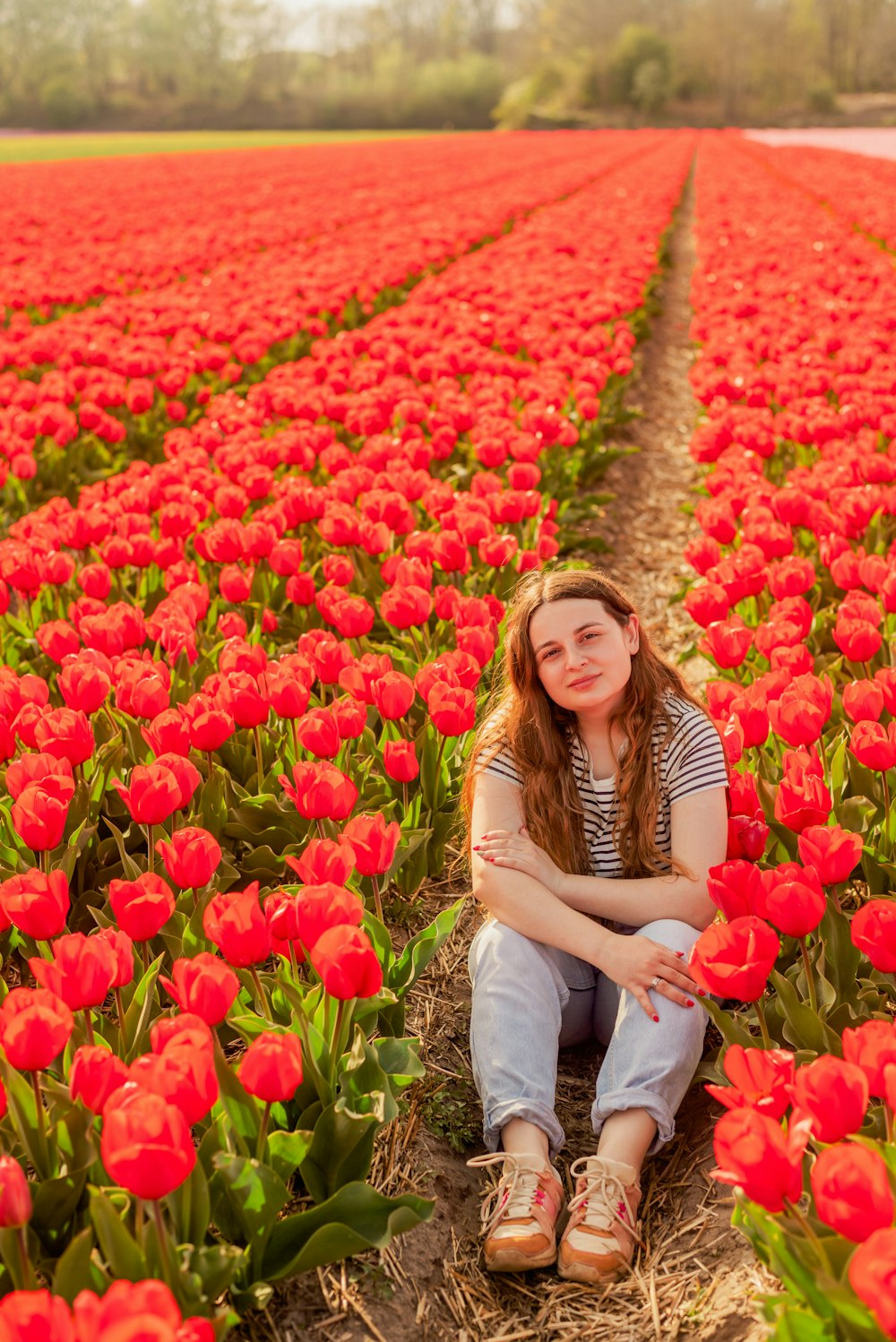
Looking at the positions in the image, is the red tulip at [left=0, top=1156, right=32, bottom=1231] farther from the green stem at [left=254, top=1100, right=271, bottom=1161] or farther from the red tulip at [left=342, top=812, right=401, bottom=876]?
the red tulip at [left=342, top=812, right=401, bottom=876]

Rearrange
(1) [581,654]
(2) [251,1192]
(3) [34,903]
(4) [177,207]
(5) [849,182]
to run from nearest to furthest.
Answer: (2) [251,1192] < (3) [34,903] < (1) [581,654] < (4) [177,207] < (5) [849,182]

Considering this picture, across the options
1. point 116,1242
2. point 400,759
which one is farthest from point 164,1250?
point 400,759

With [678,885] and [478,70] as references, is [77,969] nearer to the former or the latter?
[678,885]

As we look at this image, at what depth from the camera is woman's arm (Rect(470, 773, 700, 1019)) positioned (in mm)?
2422

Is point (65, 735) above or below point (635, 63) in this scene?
below

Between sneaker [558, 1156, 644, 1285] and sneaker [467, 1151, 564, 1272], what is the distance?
4cm

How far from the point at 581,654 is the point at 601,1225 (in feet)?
3.89

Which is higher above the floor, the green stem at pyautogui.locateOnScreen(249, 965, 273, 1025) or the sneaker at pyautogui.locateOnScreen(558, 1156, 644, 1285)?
the green stem at pyautogui.locateOnScreen(249, 965, 273, 1025)

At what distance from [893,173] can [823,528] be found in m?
21.7

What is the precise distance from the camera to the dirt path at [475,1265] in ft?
6.61

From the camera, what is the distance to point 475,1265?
2.23 metres

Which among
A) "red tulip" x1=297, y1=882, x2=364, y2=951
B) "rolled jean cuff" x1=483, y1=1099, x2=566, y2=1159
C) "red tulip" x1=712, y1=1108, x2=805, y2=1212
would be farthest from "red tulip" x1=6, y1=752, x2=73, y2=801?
"red tulip" x1=712, y1=1108, x2=805, y2=1212

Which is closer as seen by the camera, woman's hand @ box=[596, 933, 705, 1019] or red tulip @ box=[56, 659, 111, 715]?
woman's hand @ box=[596, 933, 705, 1019]

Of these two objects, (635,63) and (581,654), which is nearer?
(581,654)
